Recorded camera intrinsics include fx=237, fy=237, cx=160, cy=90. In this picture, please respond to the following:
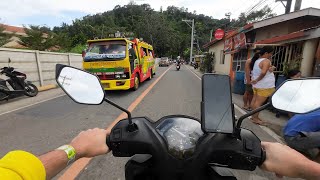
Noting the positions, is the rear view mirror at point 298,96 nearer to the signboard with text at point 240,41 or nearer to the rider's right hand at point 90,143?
the rider's right hand at point 90,143

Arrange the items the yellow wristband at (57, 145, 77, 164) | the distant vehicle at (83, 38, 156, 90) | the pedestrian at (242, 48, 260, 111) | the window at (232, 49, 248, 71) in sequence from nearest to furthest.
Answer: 1. the yellow wristband at (57, 145, 77, 164)
2. the pedestrian at (242, 48, 260, 111)
3. the distant vehicle at (83, 38, 156, 90)
4. the window at (232, 49, 248, 71)

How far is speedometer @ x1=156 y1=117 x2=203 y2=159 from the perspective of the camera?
46.1 inches

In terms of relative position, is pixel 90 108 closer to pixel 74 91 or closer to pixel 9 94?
pixel 9 94

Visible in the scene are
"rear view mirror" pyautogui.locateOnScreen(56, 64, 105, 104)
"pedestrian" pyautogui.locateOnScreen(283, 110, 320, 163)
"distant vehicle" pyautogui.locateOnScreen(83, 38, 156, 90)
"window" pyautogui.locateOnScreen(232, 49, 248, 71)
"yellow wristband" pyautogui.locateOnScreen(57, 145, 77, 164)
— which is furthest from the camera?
"window" pyautogui.locateOnScreen(232, 49, 248, 71)

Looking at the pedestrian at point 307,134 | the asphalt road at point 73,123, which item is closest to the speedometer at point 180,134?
the pedestrian at point 307,134

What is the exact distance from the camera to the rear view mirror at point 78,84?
4.40ft

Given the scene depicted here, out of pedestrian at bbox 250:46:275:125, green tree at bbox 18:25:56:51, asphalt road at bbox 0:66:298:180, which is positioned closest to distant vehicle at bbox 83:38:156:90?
asphalt road at bbox 0:66:298:180

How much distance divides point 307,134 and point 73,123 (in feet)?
14.1

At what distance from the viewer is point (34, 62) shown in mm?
10109

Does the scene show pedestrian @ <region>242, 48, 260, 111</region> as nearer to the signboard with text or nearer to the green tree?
the signboard with text

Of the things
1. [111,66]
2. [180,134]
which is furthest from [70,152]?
[111,66]

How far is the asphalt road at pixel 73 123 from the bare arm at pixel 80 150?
Answer: 6.08ft

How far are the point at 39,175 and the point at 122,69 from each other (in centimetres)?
776

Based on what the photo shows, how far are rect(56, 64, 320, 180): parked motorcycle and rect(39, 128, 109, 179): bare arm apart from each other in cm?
5
